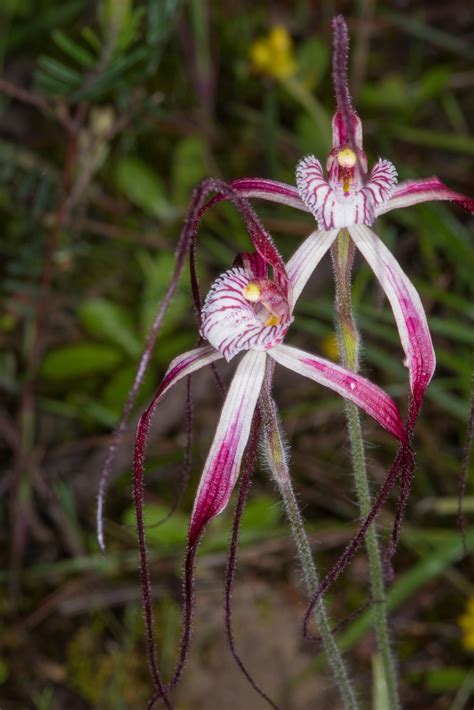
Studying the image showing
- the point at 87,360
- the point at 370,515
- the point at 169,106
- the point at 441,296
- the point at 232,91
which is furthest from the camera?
the point at 232,91

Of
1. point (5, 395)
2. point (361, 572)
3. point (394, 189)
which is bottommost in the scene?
point (361, 572)

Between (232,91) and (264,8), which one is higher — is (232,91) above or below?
below

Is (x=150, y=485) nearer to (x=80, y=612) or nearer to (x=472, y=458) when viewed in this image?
(x=80, y=612)

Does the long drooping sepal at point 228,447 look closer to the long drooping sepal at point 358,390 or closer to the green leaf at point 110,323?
the long drooping sepal at point 358,390

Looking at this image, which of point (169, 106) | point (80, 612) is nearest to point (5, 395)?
point (80, 612)

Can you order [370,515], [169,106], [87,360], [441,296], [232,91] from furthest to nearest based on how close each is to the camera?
[232,91] < [169,106] < [87,360] < [441,296] < [370,515]

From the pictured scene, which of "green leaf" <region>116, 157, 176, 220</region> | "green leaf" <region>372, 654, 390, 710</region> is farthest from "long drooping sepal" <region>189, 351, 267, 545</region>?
"green leaf" <region>116, 157, 176, 220</region>

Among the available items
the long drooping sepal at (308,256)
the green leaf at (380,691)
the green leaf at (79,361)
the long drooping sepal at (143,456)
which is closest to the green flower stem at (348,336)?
the long drooping sepal at (308,256)

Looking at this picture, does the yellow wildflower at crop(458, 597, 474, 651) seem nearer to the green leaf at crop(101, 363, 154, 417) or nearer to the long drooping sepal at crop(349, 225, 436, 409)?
the green leaf at crop(101, 363, 154, 417)
